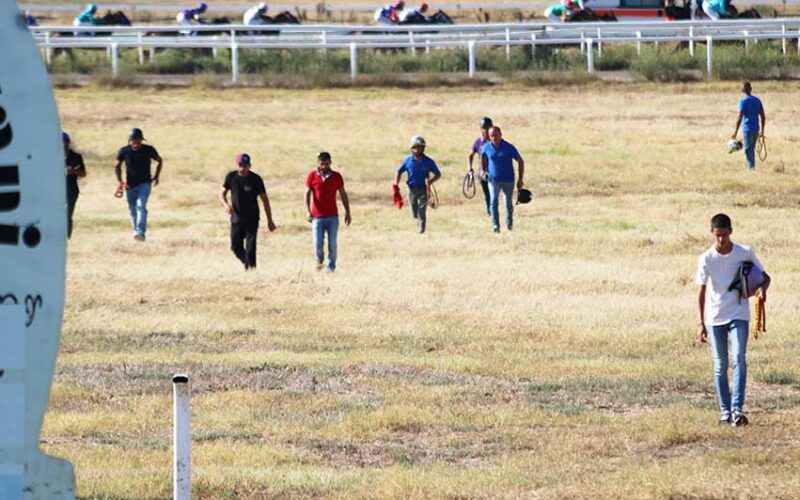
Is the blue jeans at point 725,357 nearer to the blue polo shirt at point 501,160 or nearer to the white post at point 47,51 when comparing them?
the blue polo shirt at point 501,160

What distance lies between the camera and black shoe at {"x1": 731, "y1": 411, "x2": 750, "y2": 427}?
41.2ft

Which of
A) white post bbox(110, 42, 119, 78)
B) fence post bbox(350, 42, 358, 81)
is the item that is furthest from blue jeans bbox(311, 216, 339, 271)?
white post bbox(110, 42, 119, 78)

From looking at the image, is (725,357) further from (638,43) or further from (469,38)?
(638,43)

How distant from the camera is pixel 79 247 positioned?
26750 millimetres

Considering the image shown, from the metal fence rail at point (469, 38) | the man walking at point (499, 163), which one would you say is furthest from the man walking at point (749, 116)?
the metal fence rail at point (469, 38)

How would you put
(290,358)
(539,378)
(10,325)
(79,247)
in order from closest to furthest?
(10,325) → (539,378) → (290,358) → (79,247)

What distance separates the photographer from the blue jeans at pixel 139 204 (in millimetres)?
25641

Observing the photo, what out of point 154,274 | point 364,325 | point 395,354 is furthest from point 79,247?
point 395,354

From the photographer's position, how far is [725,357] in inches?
497

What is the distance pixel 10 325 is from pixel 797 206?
83.4 ft

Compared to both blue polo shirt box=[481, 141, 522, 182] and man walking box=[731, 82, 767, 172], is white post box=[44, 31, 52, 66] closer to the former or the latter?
man walking box=[731, 82, 767, 172]

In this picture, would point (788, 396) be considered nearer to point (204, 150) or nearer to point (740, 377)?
point (740, 377)

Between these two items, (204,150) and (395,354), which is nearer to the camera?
(395,354)

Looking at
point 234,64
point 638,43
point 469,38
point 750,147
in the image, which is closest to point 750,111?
point 750,147
